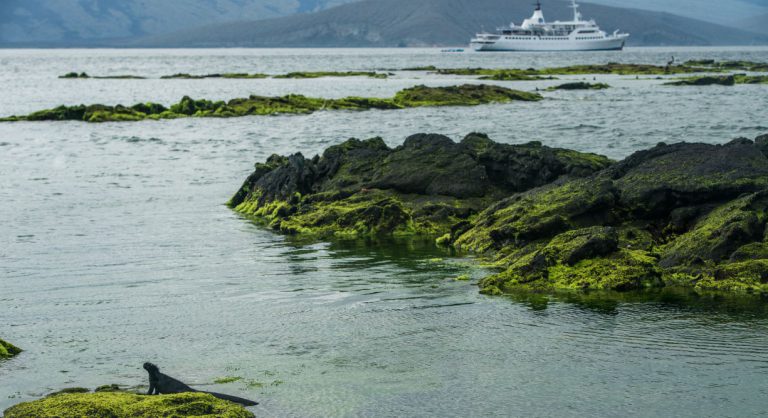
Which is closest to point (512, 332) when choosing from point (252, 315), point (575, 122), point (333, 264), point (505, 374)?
point (505, 374)

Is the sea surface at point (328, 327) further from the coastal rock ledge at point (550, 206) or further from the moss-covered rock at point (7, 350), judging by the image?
the coastal rock ledge at point (550, 206)

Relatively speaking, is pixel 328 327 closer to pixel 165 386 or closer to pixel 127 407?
pixel 165 386

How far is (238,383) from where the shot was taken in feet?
35.6

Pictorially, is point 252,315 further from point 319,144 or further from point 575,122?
point 575,122

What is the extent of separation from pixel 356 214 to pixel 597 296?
8565 mm

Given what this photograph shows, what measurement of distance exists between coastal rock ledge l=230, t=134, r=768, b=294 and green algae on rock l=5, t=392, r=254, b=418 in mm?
6513

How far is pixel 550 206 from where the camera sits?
1855 centimetres

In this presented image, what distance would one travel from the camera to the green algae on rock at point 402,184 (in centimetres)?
2197

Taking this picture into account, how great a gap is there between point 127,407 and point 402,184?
1467 cm

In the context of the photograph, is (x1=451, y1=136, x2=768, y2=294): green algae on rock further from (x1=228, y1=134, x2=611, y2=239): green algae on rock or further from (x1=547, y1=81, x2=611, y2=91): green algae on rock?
(x1=547, y1=81, x2=611, y2=91): green algae on rock

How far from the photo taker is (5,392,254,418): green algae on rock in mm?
9508

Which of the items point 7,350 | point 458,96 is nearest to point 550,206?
point 7,350

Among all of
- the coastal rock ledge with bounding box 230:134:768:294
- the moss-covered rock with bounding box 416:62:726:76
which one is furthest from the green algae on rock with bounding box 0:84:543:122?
the coastal rock ledge with bounding box 230:134:768:294

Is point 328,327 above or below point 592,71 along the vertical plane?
below
